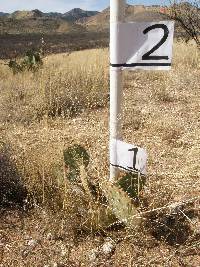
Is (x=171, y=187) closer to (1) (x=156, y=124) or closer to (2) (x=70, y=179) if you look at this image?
(2) (x=70, y=179)

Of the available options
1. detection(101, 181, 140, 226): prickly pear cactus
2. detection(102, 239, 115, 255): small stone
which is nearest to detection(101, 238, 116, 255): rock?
detection(102, 239, 115, 255): small stone

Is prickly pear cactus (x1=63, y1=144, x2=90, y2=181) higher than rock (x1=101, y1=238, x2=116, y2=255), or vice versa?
prickly pear cactus (x1=63, y1=144, x2=90, y2=181)

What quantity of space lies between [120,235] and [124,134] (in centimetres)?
215

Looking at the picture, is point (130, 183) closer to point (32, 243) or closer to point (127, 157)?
point (127, 157)

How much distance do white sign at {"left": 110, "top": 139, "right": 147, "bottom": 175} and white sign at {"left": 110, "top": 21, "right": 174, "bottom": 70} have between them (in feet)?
1.56

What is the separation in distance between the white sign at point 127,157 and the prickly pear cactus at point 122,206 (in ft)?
0.58

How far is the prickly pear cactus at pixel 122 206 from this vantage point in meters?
2.59

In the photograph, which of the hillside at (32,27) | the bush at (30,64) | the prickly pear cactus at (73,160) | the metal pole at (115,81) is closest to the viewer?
the metal pole at (115,81)

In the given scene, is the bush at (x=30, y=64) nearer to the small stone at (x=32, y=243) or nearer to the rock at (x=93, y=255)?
the small stone at (x=32, y=243)

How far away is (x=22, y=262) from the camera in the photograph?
2568 mm

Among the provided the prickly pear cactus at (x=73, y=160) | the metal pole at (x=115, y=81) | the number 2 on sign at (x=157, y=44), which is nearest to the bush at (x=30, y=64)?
the prickly pear cactus at (x=73, y=160)

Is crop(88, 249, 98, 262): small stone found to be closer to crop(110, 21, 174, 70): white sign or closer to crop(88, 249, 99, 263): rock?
crop(88, 249, 99, 263): rock

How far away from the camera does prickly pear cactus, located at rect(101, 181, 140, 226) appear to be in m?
2.59

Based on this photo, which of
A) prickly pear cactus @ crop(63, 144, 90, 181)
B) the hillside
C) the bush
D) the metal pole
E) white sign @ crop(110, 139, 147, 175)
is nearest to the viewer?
the metal pole
